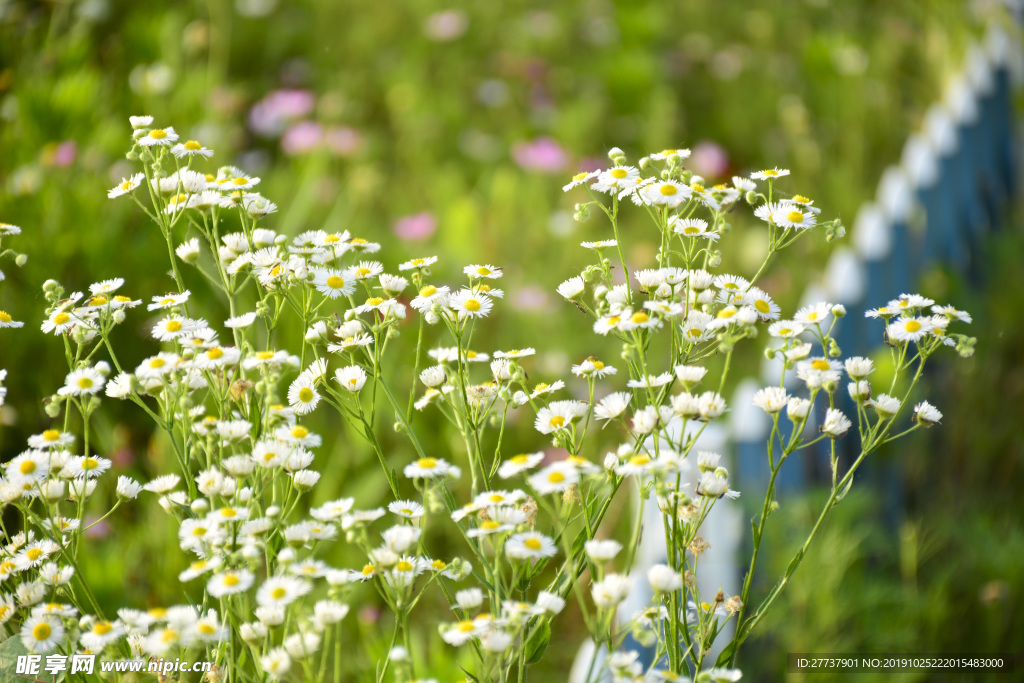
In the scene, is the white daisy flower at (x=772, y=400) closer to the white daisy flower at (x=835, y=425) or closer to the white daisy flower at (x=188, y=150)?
the white daisy flower at (x=835, y=425)

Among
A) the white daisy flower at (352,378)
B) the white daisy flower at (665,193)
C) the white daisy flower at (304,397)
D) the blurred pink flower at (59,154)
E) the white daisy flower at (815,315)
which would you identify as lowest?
the white daisy flower at (304,397)

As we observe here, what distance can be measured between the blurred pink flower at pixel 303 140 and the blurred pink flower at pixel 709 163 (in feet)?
3.39

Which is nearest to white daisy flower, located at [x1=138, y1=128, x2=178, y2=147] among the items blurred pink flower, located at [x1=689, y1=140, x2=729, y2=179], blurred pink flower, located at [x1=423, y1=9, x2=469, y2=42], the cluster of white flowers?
the cluster of white flowers

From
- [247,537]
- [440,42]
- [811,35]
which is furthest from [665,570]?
[811,35]

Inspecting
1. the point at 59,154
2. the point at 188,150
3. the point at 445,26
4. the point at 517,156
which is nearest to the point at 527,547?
the point at 188,150

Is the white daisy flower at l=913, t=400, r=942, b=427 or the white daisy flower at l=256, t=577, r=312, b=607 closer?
the white daisy flower at l=256, t=577, r=312, b=607

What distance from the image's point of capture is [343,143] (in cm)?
235

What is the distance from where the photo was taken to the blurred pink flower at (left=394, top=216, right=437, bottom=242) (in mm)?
2002

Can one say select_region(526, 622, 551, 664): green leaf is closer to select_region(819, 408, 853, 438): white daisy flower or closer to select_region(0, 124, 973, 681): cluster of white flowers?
select_region(0, 124, 973, 681): cluster of white flowers

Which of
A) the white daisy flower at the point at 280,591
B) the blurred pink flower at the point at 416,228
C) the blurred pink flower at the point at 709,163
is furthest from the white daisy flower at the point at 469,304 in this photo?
the blurred pink flower at the point at 709,163

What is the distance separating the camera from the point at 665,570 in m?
0.50

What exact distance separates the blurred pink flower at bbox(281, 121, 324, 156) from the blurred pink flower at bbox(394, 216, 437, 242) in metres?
0.36

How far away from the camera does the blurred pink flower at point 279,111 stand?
7.76 ft

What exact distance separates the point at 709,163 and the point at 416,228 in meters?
0.89
